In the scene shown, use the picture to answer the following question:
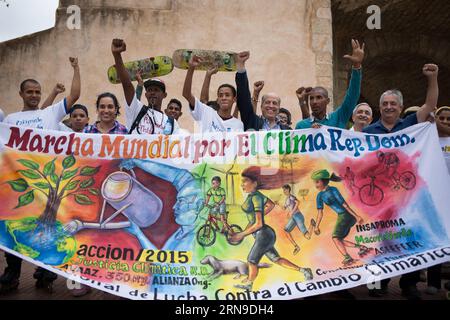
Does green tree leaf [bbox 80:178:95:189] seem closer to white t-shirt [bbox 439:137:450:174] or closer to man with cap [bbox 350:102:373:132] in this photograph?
man with cap [bbox 350:102:373:132]

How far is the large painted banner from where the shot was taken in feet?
13.6

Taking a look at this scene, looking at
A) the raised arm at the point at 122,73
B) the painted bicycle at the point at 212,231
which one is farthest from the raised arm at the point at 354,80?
the raised arm at the point at 122,73

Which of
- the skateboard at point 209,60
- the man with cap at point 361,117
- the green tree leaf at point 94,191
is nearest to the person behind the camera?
the green tree leaf at point 94,191

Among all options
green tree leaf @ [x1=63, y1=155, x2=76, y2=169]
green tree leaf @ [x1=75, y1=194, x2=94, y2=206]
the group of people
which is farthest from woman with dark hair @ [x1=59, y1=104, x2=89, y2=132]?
green tree leaf @ [x1=75, y1=194, x2=94, y2=206]

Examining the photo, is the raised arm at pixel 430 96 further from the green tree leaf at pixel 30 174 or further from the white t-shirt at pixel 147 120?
the green tree leaf at pixel 30 174

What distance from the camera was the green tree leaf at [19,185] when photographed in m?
4.56

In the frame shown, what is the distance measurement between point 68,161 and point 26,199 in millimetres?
500

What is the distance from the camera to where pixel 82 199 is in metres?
4.52

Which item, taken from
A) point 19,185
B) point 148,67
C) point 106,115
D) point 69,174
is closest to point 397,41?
point 148,67

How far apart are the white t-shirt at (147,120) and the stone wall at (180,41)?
13.1 ft

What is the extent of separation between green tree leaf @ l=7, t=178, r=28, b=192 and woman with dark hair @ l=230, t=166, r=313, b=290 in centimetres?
194

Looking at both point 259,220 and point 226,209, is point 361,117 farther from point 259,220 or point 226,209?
point 226,209

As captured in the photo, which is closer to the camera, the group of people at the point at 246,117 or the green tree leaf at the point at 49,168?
the group of people at the point at 246,117

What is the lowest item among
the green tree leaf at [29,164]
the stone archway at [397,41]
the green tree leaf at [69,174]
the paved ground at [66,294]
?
the paved ground at [66,294]
